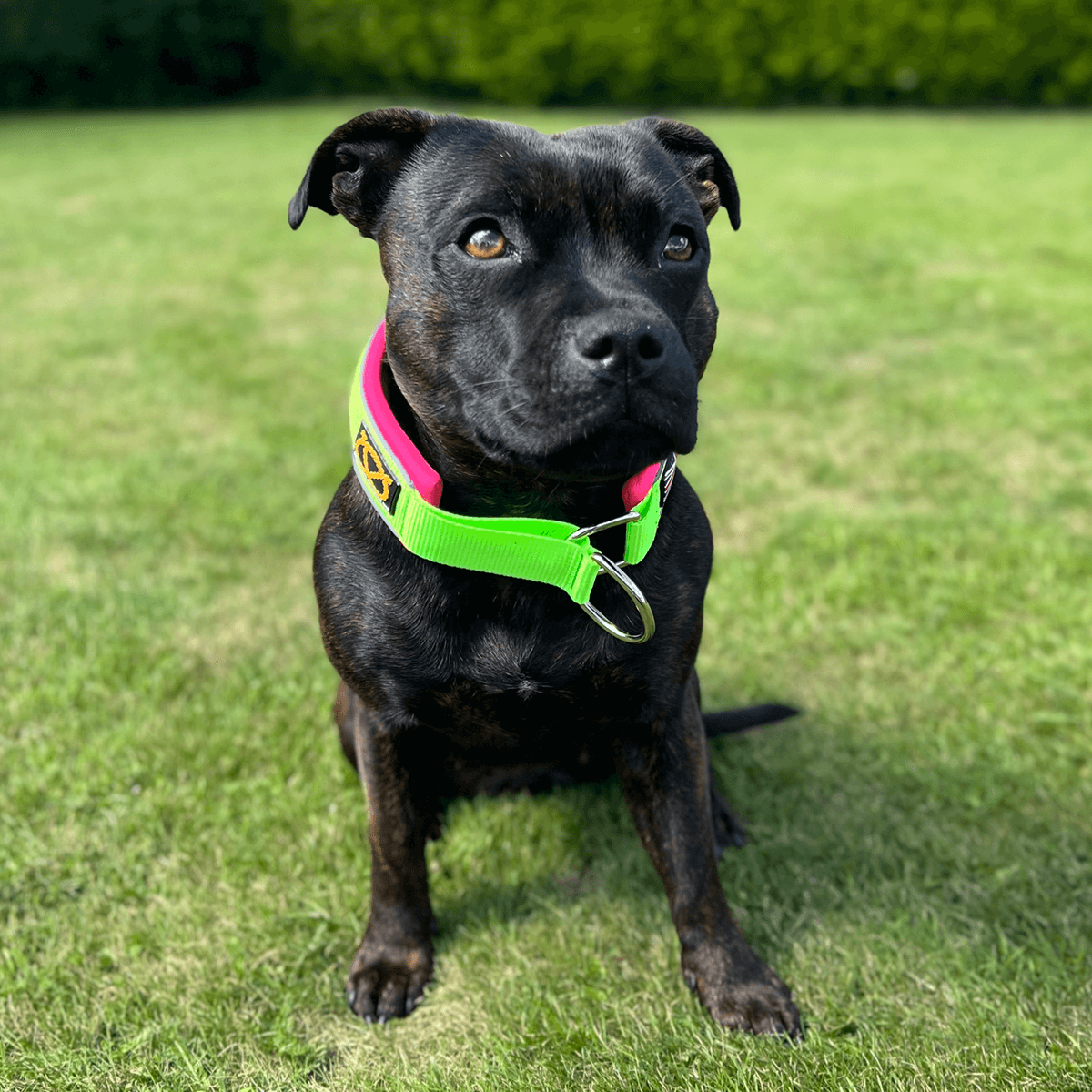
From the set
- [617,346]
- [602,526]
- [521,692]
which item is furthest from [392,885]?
[617,346]

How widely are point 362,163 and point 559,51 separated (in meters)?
17.7

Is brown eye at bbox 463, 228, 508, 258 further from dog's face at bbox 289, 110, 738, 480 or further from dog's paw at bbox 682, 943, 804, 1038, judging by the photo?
dog's paw at bbox 682, 943, 804, 1038

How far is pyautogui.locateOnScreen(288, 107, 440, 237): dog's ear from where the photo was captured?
1.95 m

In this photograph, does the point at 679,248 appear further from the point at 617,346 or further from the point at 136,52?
the point at 136,52

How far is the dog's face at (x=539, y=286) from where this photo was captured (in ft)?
5.38

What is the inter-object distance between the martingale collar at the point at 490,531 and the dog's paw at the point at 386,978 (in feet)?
3.19

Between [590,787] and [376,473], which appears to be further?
[590,787]

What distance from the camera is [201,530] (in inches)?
171

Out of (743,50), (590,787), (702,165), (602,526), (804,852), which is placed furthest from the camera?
(743,50)

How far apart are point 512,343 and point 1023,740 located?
221cm

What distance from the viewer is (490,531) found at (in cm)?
192

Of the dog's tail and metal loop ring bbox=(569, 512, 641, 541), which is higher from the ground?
metal loop ring bbox=(569, 512, 641, 541)

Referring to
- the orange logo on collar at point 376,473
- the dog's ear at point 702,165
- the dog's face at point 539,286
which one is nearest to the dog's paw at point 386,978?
the orange logo on collar at point 376,473

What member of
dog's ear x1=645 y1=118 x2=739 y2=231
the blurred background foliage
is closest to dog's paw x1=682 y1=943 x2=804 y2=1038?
dog's ear x1=645 y1=118 x2=739 y2=231
